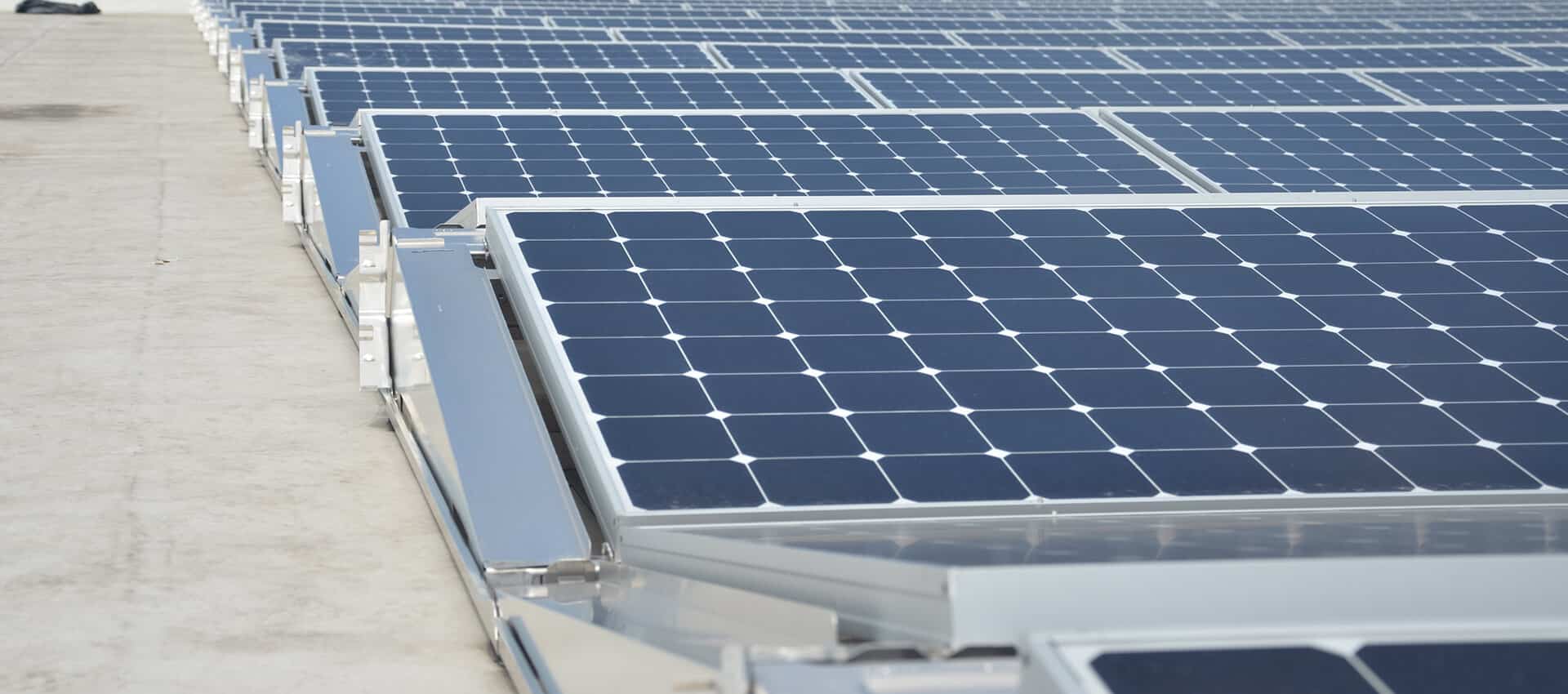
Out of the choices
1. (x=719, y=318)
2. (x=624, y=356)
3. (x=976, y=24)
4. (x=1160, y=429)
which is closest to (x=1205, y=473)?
(x=1160, y=429)

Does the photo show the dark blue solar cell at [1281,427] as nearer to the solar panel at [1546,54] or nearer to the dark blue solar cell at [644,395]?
the dark blue solar cell at [644,395]

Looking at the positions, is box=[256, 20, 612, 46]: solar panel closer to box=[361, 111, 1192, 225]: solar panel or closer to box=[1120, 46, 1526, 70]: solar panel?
box=[1120, 46, 1526, 70]: solar panel

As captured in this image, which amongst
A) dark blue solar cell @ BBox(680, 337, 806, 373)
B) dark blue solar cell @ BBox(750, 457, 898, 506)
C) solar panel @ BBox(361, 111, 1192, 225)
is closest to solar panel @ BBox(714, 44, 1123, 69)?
solar panel @ BBox(361, 111, 1192, 225)

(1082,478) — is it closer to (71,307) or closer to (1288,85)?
(71,307)

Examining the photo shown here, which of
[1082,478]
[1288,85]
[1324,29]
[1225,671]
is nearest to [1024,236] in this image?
[1082,478]

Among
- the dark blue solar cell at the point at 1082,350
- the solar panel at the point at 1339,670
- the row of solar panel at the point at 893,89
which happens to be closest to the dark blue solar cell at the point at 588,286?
the dark blue solar cell at the point at 1082,350

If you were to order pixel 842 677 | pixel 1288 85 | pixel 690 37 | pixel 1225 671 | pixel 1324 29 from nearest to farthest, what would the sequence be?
pixel 1225 671 < pixel 842 677 < pixel 1288 85 < pixel 690 37 < pixel 1324 29

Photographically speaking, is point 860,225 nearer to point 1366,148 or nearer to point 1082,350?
point 1082,350
